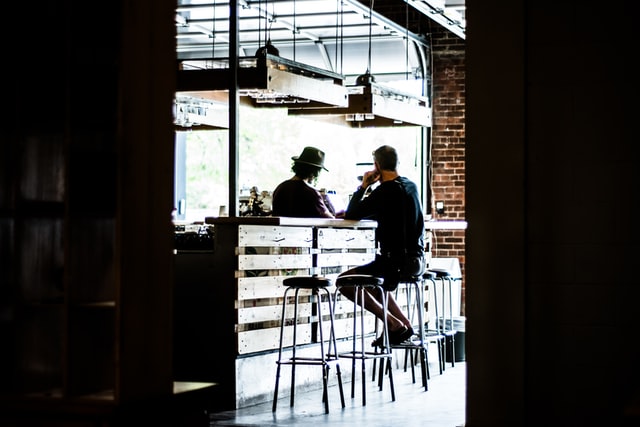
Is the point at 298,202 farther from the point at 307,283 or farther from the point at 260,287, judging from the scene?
the point at 307,283

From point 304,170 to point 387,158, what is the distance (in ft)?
2.13

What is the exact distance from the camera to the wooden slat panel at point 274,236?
268 inches

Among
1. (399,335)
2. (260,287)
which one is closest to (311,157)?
(260,287)

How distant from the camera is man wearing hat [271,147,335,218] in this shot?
25.5 feet

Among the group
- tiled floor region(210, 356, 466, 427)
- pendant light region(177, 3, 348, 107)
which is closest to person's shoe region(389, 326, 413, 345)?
tiled floor region(210, 356, 466, 427)

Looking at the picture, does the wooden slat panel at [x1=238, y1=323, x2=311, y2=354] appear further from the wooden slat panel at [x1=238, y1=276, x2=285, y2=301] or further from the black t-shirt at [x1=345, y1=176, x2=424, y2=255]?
the black t-shirt at [x1=345, y1=176, x2=424, y2=255]

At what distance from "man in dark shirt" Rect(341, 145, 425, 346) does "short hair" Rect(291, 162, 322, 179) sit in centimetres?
42

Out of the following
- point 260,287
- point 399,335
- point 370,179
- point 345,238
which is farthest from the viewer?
point 370,179

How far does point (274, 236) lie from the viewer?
7105 mm

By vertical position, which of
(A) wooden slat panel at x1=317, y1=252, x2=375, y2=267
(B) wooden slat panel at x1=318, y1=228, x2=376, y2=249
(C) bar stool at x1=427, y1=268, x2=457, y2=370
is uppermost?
(B) wooden slat panel at x1=318, y1=228, x2=376, y2=249
